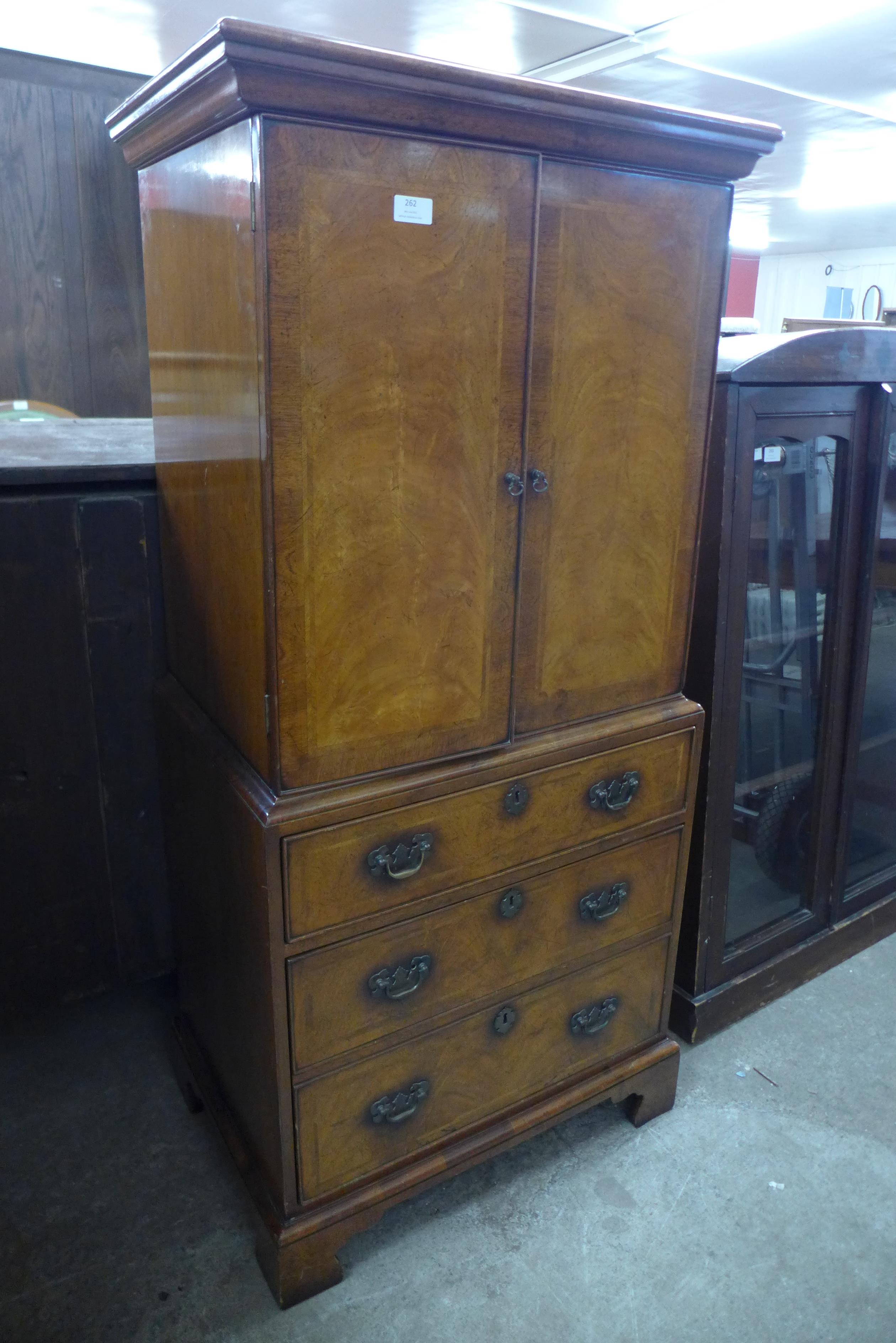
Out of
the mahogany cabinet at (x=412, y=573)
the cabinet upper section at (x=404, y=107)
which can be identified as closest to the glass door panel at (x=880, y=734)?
the mahogany cabinet at (x=412, y=573)

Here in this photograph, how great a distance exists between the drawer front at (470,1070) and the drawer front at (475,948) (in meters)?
0.04

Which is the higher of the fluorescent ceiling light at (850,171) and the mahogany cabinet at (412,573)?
the fluorescent ceiling light at (850,171)

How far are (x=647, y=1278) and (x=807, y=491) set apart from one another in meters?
1.33

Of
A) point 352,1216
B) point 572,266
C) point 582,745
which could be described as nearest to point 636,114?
point 572,266

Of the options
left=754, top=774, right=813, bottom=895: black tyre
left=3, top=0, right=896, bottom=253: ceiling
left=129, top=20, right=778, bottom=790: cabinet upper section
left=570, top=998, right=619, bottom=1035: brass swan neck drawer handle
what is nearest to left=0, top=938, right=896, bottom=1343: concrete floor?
left=570, top=998, right=619, bottom=1035: brass swan neck drawer handle

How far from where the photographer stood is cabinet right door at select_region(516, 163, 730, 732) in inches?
46.5

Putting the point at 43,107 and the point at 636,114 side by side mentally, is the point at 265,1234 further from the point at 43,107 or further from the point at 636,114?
the point at 43,107

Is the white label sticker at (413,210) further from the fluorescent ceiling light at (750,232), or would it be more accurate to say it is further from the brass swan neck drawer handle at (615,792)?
the fluorescent ceiling light at (750,232)

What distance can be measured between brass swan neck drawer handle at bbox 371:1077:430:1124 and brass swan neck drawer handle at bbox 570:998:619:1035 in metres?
0.28

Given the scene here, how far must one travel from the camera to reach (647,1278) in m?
1.40

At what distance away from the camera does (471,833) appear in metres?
1.32

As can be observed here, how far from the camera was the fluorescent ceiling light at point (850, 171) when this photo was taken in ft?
17.0

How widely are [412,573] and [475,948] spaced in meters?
0.57

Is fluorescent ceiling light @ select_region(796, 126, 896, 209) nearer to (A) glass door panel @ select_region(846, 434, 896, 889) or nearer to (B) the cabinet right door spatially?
(A) glass door panel @ select_region(846, 434, 896, 889)
